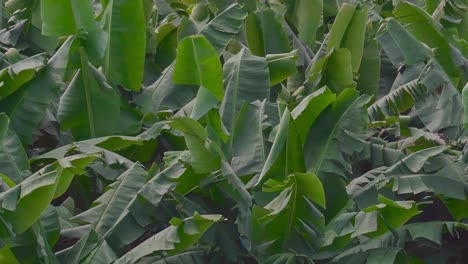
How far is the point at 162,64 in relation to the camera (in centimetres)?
685

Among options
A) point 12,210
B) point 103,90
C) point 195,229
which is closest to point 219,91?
point 103,90

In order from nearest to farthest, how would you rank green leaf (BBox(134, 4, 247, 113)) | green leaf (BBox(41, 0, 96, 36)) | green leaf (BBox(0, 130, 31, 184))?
green leaf (BBox(0, 130, 31, 184)), green leaf (BBox(41, 0, 96, 36)), green leaf (BBox(134, 4, 247, 113))

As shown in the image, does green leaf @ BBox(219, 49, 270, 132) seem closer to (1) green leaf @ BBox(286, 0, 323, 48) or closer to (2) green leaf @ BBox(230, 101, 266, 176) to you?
(2) green leaf @ BBox(230, 101, 266, 176)

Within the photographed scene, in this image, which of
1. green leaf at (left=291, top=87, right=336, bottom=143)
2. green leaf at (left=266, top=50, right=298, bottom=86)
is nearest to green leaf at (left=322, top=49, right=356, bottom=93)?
green leaf at (left=266, top=50, right=298, bottom=86)

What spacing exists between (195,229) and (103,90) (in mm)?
1454

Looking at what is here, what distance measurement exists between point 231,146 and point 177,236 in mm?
848

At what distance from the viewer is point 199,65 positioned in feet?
17.1

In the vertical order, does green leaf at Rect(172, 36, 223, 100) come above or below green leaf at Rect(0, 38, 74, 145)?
above

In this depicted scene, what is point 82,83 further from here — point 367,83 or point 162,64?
point 367,83

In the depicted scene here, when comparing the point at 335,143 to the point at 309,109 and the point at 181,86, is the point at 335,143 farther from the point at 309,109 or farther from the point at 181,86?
the point at 181,86

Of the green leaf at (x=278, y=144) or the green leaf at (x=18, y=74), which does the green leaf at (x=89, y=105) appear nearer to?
the green leaf at (x=18, y=74)

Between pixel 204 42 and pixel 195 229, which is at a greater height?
pixel 204 42

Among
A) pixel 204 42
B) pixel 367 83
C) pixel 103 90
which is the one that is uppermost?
pixel 204 42

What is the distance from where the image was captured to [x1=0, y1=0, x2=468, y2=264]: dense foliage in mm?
4613
